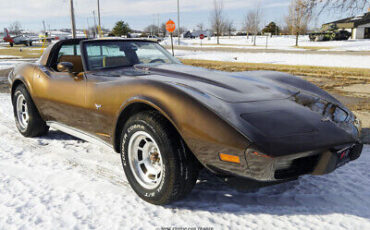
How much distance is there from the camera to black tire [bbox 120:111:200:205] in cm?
225

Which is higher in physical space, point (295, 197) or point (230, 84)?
point (230, 84)

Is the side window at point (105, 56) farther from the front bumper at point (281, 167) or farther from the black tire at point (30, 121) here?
the front bumper at point (281, 167)

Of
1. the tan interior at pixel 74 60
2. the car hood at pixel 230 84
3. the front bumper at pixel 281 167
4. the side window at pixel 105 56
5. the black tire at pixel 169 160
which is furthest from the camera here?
the tan interior at pixel 74 60

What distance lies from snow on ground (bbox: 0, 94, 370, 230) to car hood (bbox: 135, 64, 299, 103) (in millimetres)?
860

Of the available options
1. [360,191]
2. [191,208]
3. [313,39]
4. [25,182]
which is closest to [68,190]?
[25,182]

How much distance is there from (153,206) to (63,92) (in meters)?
1.78

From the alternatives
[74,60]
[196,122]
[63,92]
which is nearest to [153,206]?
[196,122]

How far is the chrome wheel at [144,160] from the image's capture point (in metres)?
2.53

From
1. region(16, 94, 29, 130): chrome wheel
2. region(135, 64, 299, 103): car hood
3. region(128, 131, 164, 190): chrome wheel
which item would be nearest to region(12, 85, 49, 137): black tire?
region(16, 94, 29, 130): chrome wheel

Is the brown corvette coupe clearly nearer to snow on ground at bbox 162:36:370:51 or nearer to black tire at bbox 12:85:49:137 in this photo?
black tire at bbox 12:85:49:137

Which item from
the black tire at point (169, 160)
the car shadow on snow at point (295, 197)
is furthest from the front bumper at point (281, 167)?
the car shadow on snow at point (295, 197)

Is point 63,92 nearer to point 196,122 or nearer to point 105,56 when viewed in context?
point 105,56

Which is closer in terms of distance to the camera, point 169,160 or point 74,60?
point 169,160

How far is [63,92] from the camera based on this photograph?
11.4 feet
